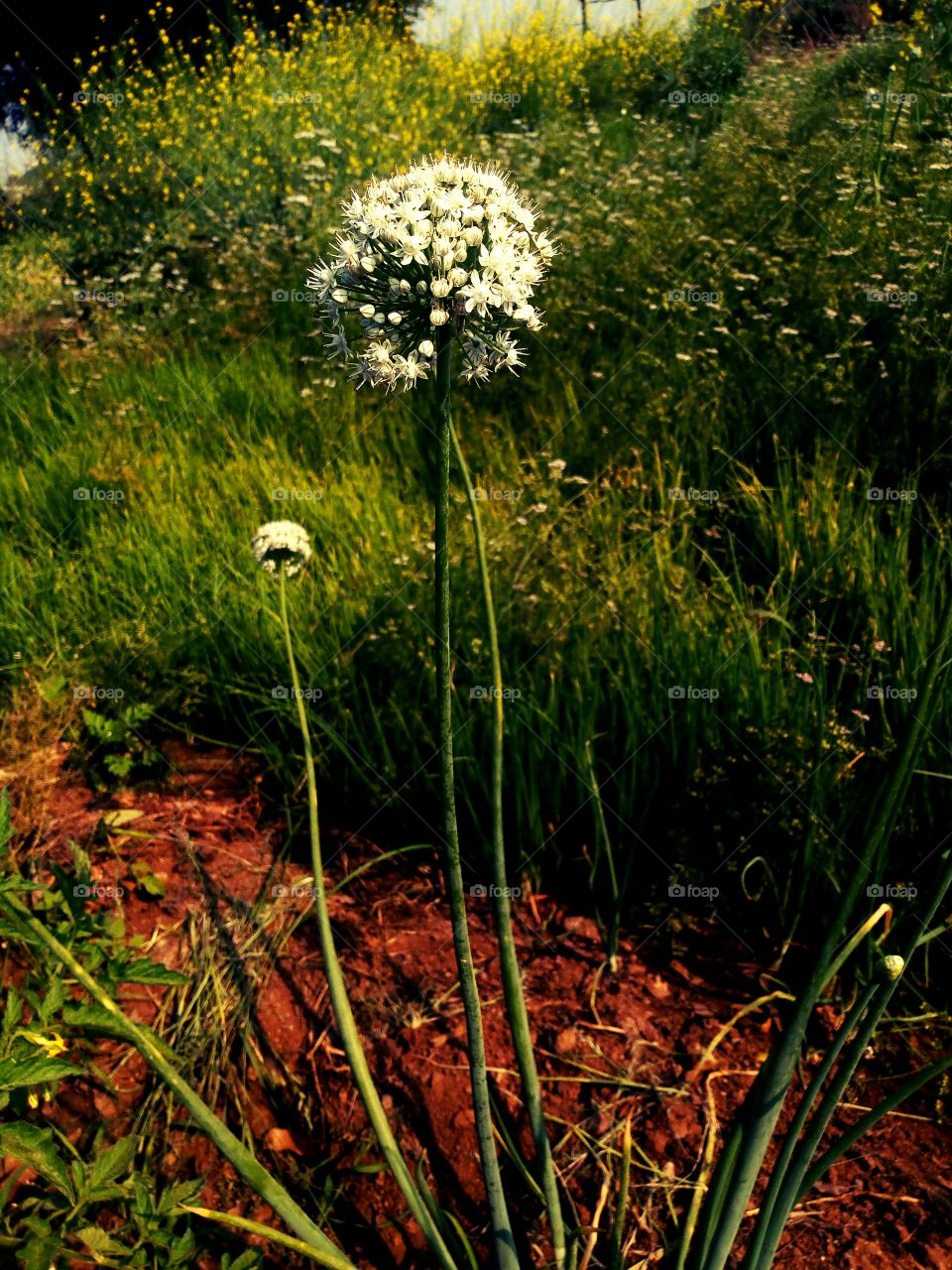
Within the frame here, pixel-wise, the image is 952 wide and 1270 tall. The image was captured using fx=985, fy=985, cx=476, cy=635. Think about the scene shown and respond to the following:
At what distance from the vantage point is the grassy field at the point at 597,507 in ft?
7.55

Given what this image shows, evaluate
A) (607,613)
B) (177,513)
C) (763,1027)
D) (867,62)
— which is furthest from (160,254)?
(763,1027)

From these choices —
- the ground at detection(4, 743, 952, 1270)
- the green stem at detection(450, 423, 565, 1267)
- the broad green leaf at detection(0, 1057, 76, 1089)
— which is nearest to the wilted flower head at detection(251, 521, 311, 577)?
the green stem at detection(450, 423, 565, 1267)

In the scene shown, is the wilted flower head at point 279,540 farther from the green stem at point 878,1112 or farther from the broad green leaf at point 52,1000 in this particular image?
the green stem at point 878,1112

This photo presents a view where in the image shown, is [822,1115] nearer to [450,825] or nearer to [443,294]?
[450,825]

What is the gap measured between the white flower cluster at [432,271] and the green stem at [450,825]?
0.14 feet

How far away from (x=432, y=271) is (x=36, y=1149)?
1.26 metres

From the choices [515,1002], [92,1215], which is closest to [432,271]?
[515,1002]

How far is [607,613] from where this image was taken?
255 centimetres

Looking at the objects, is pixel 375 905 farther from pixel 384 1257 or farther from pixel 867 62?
pixel 867 62

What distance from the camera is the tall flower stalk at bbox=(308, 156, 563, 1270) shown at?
125 centimetres

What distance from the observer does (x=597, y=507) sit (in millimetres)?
3186

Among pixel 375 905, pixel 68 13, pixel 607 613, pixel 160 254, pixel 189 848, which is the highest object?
pixel 68 13

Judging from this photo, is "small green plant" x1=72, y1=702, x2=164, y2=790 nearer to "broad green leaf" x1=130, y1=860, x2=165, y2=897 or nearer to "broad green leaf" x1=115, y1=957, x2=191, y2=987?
"broad green leaf" x1=130, y1=860, x2=165, y2=897

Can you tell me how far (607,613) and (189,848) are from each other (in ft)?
3.86
